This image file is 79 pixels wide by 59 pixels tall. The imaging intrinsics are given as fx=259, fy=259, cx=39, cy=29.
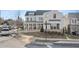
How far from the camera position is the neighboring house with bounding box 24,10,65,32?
130 inches

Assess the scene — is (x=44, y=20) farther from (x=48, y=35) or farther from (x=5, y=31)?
(x=5, y=31)

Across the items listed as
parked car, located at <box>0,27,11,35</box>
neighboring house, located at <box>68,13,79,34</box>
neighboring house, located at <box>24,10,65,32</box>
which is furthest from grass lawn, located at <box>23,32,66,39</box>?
parked car, located at <box>0,27,11,35</box>

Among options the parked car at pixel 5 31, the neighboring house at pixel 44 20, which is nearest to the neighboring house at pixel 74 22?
the neighboring house at pixel 44 20

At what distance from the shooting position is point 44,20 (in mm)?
3318

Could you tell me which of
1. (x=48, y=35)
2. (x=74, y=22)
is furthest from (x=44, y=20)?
(x=74, y=22)

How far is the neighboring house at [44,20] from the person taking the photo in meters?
3.30

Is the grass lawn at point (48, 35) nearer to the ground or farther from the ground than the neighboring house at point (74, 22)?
nearer to the ground

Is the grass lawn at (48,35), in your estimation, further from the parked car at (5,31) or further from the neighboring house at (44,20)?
the parked car at (5,31)

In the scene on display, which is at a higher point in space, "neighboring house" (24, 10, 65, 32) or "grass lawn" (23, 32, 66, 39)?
"neighboring house" (24, 10, 65, 32)

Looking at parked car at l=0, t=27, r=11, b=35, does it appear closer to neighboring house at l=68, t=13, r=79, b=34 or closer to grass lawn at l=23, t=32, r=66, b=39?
grass lawn at l=23, t=32, r=66, b=39

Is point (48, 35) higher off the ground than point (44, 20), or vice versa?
point (44, 20)
